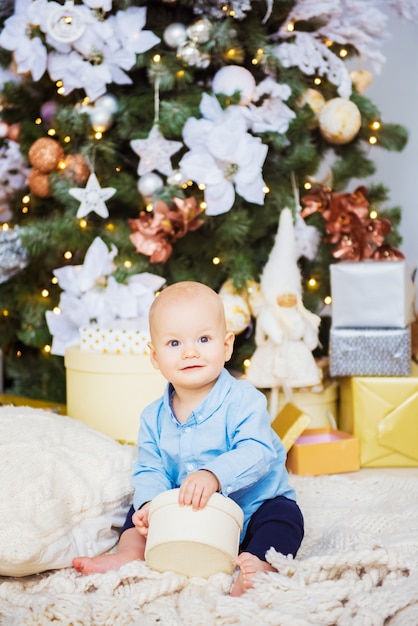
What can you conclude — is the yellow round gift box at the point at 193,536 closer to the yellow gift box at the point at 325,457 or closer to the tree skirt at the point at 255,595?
the tree skirt at the point at 255,595

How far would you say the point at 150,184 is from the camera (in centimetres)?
188

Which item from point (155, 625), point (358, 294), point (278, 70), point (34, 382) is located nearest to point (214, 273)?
point (358, 294)

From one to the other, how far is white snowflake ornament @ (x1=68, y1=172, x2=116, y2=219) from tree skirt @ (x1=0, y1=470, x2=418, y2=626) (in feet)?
3.01

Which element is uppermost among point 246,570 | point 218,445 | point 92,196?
point 92,196

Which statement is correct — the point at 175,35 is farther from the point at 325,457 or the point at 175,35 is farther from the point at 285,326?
the point at 325,457

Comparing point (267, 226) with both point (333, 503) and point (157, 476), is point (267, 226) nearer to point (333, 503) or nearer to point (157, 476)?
point (333, 503)

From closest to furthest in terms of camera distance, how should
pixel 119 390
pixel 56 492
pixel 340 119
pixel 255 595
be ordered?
1. pixel 255 595
2. pixel 56 492
3. pixel 119 390
4. pixel 340 119

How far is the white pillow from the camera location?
1.18 m

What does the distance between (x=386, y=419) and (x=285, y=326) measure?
32cm

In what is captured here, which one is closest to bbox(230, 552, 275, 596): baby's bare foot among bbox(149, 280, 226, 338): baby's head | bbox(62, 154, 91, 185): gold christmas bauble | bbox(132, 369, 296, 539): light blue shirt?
bbox(132, 369, 296, 539): light blue shirt

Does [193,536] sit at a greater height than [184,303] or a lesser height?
lesser

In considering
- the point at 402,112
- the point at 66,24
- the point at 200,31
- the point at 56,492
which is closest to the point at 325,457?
the point at 56,492

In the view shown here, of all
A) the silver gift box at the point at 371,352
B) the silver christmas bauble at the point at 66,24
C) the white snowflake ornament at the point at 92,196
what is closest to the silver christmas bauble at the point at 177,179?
the white snowflake ornament at the point at 92,196

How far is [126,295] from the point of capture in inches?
73.5
